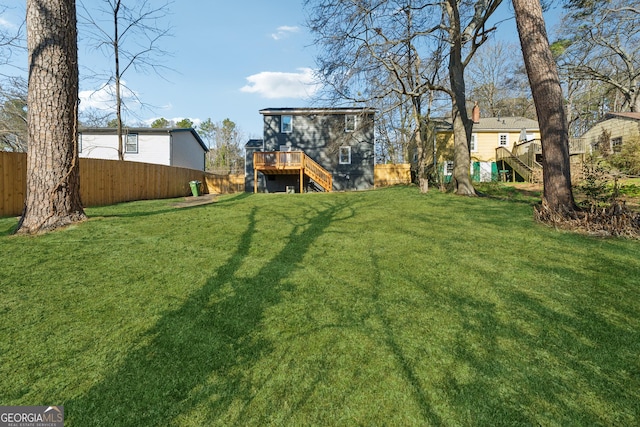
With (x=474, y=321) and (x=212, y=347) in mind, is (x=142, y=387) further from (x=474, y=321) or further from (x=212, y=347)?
(x=474, y=321)

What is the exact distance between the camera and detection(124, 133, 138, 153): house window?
68.5 feet

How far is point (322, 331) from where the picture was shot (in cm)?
262

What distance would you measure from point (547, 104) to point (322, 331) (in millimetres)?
6631

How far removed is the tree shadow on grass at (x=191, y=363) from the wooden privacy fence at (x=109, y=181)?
8.21m

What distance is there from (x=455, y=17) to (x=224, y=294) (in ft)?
37.9

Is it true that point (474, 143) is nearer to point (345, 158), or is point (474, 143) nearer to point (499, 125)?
point (499, 125)

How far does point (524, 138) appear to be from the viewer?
70.9ft

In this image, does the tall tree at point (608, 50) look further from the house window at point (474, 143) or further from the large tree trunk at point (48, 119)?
the large tree trunk at point (48, 119)

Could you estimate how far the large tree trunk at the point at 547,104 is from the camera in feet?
19.3

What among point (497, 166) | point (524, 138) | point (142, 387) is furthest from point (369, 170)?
point (142, 387)

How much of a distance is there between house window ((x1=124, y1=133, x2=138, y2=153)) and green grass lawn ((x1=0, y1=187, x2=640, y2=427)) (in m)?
18.6

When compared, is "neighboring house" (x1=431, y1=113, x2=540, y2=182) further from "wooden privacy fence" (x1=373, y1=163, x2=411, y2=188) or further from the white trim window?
the white trim window

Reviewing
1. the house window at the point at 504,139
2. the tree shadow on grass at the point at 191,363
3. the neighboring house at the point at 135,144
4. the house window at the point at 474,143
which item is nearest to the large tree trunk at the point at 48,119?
the tree shadow on grass at the point at 191,363

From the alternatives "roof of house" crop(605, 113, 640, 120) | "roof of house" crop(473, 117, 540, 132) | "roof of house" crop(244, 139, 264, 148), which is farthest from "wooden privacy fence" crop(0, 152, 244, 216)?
"roof of house" crop(605, 113, 640, 120)
